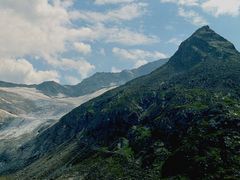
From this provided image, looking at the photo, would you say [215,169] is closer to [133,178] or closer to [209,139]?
[209,139]

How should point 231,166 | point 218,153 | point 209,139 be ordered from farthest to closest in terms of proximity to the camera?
point 209,139 < point 218,153 < point 231,166

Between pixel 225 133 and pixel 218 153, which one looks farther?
pixel 225 133

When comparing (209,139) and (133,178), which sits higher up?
(209,139)

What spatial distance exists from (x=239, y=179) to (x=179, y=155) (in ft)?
131

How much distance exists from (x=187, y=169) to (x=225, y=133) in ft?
90.7

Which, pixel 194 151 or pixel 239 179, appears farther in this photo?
pixel 194 151

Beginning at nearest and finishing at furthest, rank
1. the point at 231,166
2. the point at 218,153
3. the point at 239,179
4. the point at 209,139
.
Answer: the point at 239,179 < the point at 231,166 < the point at 218,153 < the point at 209,139

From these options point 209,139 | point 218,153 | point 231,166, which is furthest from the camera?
point 209,139

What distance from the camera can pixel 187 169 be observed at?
18288 cm

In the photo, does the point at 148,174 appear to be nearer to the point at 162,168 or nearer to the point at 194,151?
the point at 162,168

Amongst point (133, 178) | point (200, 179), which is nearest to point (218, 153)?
point (200, 179)

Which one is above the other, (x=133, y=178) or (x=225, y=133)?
(x=225, y=133)

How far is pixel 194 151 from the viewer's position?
193875 millimetres

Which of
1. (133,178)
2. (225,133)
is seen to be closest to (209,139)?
(225,133)
